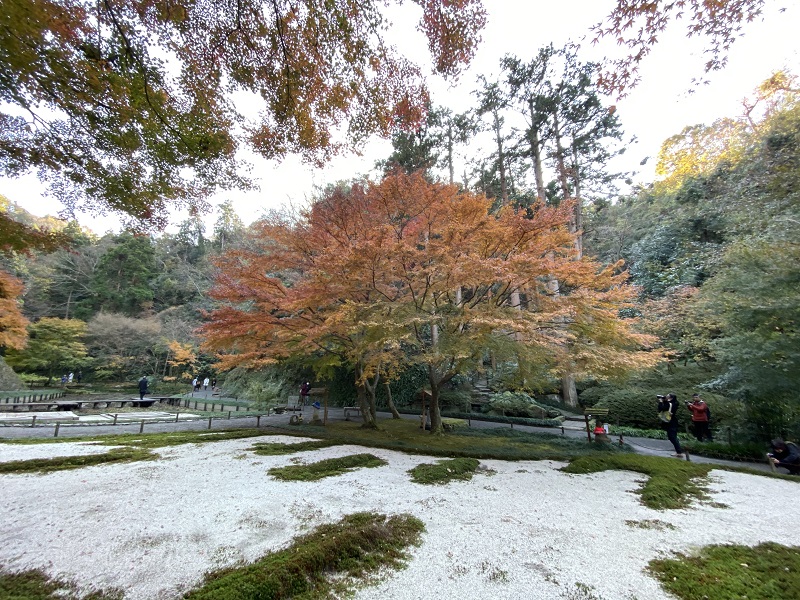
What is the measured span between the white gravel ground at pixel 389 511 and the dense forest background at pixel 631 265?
3129 mm

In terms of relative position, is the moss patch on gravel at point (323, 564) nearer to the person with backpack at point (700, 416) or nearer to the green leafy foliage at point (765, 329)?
the green leafy foliage at point (765, 329)

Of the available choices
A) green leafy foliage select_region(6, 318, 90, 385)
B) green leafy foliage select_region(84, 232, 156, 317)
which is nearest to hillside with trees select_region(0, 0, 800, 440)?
green leafy foliage select_region(6, 318, 90, 385)

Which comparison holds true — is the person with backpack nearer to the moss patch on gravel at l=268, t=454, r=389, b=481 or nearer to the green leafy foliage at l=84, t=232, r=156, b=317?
the moss patch on gravel at l=268, t=454, r=389, b=481

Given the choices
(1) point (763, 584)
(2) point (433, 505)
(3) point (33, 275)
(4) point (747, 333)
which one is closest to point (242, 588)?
(2) point (433, 505)

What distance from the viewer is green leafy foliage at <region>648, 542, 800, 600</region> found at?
2686 mm

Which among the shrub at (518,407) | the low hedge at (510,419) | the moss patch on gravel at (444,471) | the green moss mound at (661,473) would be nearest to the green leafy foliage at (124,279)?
the low hedge at (510,419)

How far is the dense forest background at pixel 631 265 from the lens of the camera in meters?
7.24

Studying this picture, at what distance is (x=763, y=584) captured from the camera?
2.78 metres

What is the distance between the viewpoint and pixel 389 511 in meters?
4.18

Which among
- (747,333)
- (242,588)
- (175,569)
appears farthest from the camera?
(747,333)

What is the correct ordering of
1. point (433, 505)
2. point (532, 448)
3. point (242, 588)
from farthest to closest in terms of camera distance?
point (532, 448), point (433, 505), point (242, 588)

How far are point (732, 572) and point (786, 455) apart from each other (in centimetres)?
588

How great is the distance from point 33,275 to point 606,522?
121 ft

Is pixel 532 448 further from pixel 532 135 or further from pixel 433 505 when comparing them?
pixel 532 135
